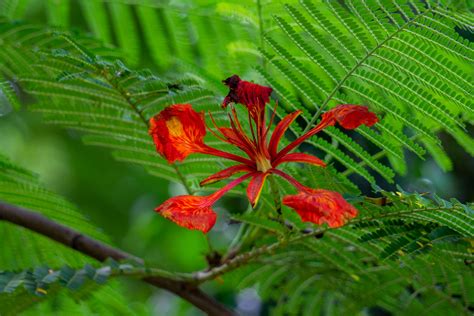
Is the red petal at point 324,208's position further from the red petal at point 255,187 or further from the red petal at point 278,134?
the red petal at point 278,134

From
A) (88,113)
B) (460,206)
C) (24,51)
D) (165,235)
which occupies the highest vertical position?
(24,51)

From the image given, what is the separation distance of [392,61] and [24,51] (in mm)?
936

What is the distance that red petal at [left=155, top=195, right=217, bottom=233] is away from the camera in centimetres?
145

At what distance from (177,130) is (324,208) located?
346 millimetres

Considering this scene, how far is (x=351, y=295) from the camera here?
7.57 feet

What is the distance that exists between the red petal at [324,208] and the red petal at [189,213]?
140 millimetres

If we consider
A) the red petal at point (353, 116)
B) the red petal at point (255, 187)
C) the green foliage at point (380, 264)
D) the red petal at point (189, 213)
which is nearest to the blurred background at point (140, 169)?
the green foliage at point (380, 264)

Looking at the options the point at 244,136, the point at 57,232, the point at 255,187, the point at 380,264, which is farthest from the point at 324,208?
the point at 57,232

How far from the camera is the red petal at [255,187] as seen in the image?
148 centimetres

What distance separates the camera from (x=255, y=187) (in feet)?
5.00

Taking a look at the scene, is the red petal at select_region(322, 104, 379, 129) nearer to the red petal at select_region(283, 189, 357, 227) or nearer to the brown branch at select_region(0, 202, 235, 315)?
the red petal at select_region(283, 189, 357, 227)

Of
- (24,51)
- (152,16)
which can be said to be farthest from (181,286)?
(152,16)

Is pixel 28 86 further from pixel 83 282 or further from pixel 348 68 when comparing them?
pixel 348 68

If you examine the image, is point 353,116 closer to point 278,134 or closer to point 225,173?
point 278,134
